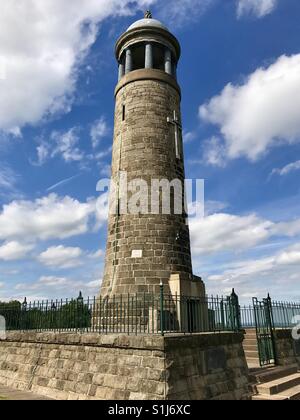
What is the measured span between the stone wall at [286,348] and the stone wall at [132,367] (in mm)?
3742

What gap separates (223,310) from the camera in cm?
1058

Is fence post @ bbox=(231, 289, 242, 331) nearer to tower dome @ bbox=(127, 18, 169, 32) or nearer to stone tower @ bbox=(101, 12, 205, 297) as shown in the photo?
stone tower @ bbox=(101, 12, 205, 297)

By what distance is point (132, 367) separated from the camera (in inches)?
305

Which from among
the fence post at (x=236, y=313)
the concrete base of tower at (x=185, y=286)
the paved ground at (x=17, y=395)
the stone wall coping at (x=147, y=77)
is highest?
the stone wall coping at (x=147, y=77)

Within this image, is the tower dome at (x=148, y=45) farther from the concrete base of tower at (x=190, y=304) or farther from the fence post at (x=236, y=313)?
the fence post at (x=236, y=313)

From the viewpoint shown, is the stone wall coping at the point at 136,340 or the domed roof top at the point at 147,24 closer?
the stone wall coping at the point at 136,340

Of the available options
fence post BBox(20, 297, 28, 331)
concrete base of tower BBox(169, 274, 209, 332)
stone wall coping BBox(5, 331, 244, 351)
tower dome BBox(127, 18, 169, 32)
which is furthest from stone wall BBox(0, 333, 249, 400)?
tower dome BBox(127, 18, 169, 32)

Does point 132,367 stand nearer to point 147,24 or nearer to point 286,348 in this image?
point 286,348

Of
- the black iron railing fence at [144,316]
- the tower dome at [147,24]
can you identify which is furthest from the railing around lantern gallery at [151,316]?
the tower dome at [147,24]

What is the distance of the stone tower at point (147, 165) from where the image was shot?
41.9 feet

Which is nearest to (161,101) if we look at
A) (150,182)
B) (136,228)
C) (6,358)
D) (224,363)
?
(150,182)

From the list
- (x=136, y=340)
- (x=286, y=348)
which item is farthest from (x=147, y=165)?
(x=286, y=348)

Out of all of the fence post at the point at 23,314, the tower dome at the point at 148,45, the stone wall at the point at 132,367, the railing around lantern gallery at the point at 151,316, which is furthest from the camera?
the tower dome at the point at 148,45
